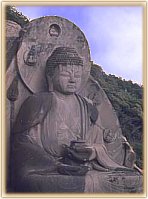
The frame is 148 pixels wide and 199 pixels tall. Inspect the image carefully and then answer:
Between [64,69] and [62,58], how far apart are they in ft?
0.39

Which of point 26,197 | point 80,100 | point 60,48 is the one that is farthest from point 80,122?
point 26,197

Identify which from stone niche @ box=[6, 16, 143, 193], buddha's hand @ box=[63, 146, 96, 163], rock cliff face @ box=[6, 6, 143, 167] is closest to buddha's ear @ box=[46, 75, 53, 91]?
stone niche @ box=[6, 16, 143, 193]

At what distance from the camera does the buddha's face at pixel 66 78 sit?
8.74 metres

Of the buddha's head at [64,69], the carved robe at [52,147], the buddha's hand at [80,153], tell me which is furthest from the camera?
the buddha's head at [64,69]

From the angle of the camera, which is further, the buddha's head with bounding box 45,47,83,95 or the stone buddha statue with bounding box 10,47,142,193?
the buddha's head with bounding box 45,47,83,95

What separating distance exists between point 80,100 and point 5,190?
1451mm

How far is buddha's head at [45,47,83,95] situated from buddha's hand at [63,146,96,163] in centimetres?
76

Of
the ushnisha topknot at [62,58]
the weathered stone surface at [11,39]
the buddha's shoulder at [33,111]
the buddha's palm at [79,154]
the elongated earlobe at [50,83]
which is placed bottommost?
the buddha's palm at [79,154]

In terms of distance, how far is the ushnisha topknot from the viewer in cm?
873

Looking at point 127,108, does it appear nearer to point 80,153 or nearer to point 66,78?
point 66,78

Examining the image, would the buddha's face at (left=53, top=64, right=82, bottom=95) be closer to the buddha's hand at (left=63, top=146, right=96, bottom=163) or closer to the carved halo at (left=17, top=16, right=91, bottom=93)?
the carved halo at (left=17, top=16, right=91, bottom=93)

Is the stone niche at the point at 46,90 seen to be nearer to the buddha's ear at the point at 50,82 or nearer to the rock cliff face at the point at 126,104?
the buddha's ear at the point at 50,82

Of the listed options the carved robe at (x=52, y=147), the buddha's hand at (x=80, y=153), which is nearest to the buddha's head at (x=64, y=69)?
the carved robe at (x=52, y=147)

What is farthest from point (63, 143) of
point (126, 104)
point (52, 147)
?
point (126, 104)
